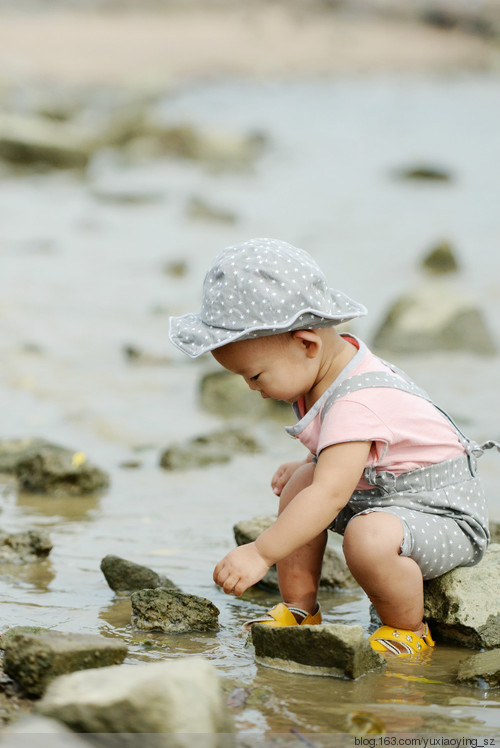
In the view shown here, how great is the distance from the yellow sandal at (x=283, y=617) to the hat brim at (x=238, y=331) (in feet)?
2.33

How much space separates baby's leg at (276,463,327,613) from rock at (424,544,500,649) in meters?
0.30

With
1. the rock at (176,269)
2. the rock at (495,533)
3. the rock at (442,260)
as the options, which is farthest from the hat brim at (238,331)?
the rock at (442,260)

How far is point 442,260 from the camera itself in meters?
9.80

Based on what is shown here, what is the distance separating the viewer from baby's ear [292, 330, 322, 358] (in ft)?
8.63

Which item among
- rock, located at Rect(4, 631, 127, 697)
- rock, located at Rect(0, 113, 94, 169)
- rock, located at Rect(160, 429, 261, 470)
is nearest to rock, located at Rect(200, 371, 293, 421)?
rock, located at Rect(160, 429, 261, 470)

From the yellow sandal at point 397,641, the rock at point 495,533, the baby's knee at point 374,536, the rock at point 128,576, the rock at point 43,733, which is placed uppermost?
the baby's knee at point 374,536

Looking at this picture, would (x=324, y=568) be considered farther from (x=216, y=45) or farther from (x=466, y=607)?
(x=216, y=45)

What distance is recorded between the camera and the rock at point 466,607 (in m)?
2.65

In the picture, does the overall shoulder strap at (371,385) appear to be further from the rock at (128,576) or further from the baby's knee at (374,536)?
the rock at (128,576)

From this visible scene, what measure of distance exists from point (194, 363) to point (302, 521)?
13.3 ft

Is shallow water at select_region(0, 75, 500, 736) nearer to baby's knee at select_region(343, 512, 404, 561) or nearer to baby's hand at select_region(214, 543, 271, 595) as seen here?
baby's hand at select_region(214, 543, 271, 595)

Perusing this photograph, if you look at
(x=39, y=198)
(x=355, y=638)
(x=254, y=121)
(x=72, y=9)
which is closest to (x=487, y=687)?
(x=355, y=638)

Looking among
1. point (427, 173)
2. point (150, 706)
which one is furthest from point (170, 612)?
point (427, 173)

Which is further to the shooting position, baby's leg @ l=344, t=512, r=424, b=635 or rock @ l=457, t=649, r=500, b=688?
baby's leg @ l=344, t=512, r=424, b=635
